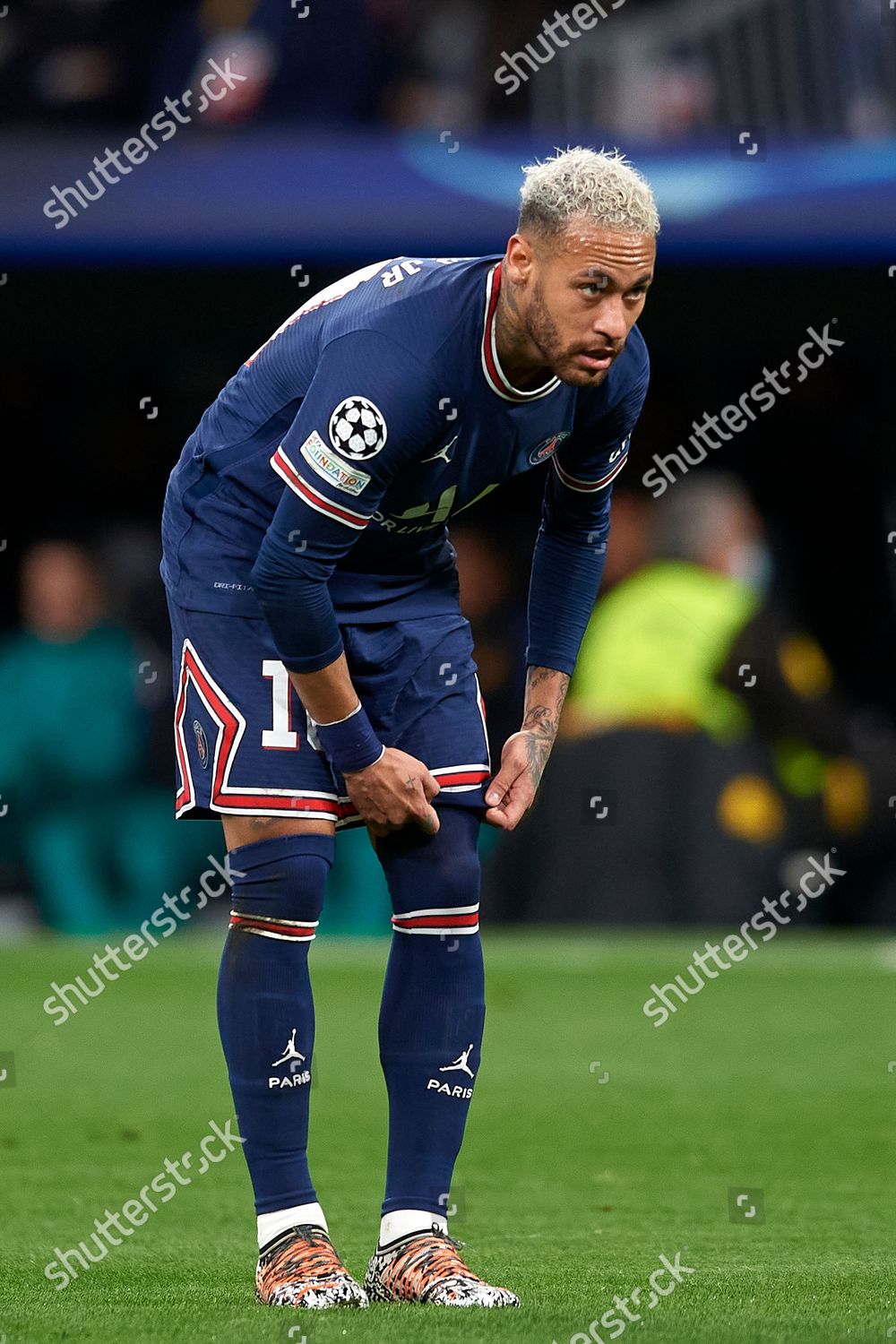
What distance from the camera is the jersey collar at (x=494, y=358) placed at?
12.5 feet

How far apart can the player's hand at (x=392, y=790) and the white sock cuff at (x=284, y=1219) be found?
693 mm

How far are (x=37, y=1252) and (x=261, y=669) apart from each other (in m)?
1.31

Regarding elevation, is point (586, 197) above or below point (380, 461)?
above

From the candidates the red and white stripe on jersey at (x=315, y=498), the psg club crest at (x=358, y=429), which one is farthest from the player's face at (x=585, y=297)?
the red and white stripe on jersey at (x=315, y=498)

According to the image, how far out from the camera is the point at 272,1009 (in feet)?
12.9

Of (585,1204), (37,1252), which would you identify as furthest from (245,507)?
(585,1204)

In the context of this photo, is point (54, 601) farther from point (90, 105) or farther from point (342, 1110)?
point (342, 1110)

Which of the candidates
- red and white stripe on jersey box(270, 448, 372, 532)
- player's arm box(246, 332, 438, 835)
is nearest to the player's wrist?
player's arm box(246, 332, 438, 835)

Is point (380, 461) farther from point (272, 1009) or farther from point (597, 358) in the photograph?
point (272, 1009)
